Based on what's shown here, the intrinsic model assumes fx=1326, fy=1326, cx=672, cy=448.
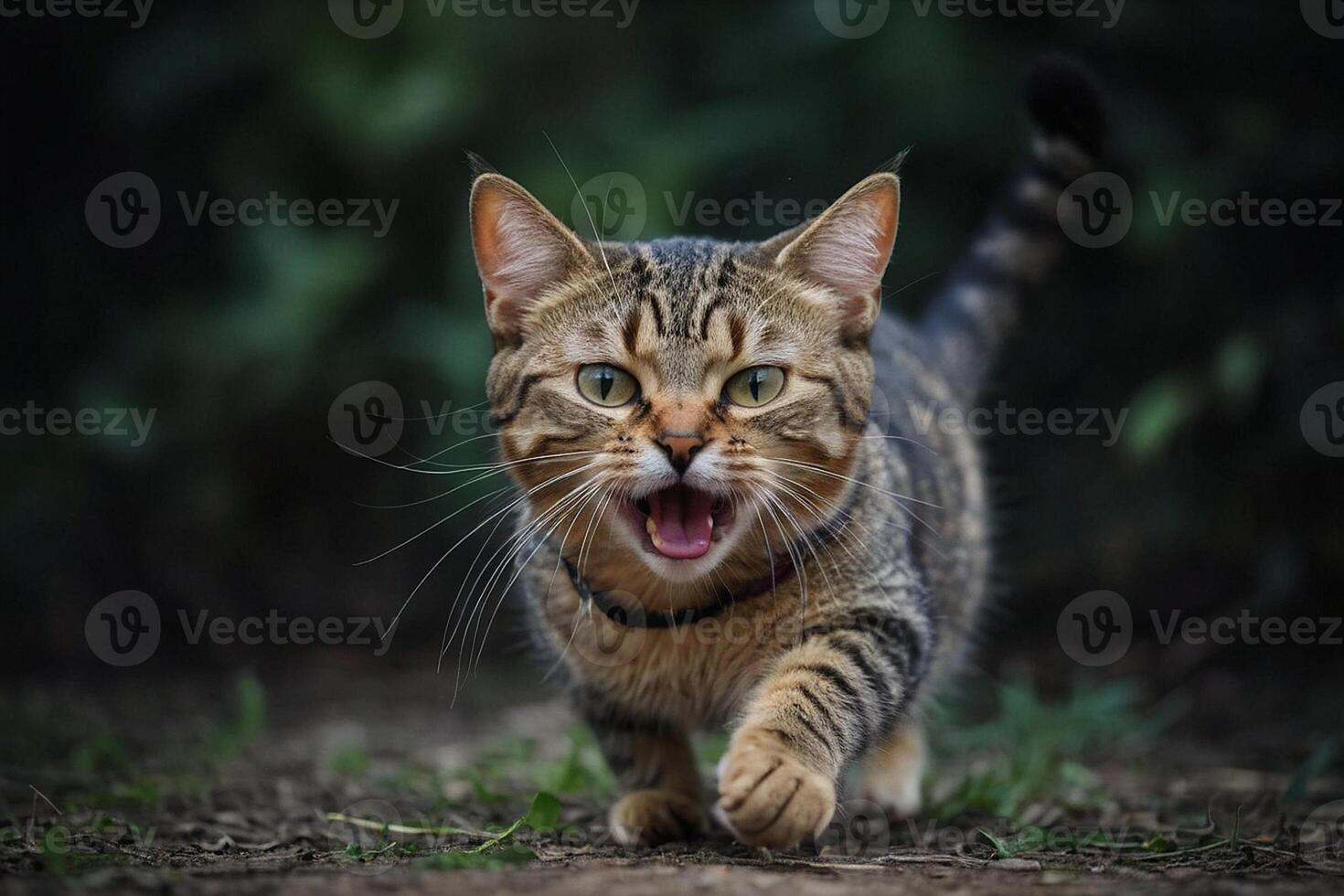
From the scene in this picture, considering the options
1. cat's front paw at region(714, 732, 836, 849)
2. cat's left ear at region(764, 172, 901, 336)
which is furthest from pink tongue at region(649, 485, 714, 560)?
cat's left ear at region(764, 172, 901, 336)

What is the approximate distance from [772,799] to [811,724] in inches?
10.0

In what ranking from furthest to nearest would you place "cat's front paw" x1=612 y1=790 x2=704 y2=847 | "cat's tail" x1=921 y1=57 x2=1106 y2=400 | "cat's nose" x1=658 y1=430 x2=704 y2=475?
"cat's tail" x1=921 y1=57 x2=1106 y2=400, "cat's front paw" x1=612 y1=790 x2=704 y2=847, "cat's nose" x1=658 y1=430 x2=704 y2=475

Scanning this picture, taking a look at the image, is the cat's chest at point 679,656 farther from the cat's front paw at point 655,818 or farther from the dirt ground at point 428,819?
the dirt ground at point 428,819

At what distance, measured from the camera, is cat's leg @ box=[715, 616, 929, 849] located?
7.75 feet

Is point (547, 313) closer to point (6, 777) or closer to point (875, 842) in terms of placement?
point (875, 842)

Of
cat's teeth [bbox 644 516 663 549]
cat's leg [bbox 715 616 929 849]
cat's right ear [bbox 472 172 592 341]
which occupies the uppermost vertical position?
cat's right ear [bbox 472 172 592 341]

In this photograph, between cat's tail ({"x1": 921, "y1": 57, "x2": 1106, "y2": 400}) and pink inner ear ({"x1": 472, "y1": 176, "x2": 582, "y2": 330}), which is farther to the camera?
cat's tail ({"x1": 921, "y1": 57, "x2": 1106, "y2": 400})

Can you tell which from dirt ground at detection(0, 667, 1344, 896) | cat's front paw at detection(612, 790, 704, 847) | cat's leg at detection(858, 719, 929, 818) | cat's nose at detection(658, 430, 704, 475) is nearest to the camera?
dirt ground at detection(0, 667, 1344, 896)

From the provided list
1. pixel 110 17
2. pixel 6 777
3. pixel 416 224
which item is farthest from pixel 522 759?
pixel 110 17

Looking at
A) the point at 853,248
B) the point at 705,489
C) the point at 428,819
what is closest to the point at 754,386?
the point at 705,489

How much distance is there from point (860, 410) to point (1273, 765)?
200cm

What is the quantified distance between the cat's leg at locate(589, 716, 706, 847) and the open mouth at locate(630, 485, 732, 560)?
621 mm

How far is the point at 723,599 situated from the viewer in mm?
2893

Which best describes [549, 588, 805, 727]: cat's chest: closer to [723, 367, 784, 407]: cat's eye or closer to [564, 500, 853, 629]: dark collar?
[564, 500, 853, 629]: dark collar
